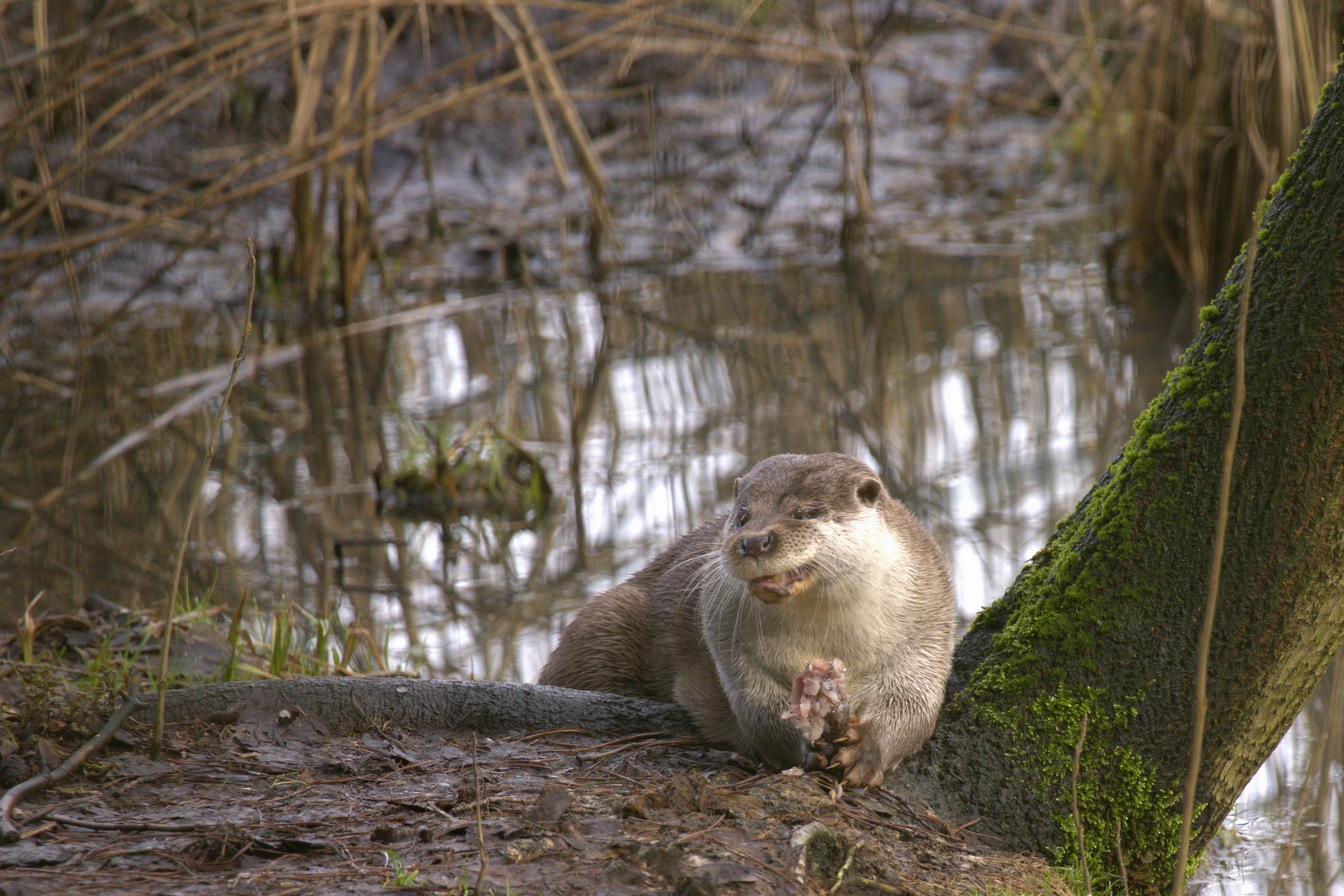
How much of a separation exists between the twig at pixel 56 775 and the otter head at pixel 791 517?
57.6 inches

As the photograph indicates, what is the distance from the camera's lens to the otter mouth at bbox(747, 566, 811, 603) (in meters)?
2.85

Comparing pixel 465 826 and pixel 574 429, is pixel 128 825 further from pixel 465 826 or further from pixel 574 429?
pixel 574 429

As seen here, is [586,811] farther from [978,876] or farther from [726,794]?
[978,876]

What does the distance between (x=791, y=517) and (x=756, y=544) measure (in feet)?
0.69

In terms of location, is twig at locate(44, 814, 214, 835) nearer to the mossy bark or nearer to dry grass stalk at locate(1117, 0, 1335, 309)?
the mossy bark

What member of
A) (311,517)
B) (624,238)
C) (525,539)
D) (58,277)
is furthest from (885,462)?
(58,277)

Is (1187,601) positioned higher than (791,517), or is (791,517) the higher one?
(791,517)

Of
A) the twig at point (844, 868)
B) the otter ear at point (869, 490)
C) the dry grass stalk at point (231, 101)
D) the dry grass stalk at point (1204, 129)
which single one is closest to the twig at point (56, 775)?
the twig at point (844, 868)

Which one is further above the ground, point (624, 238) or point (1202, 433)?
point (624, 238)

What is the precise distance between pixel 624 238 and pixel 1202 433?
9937 mm

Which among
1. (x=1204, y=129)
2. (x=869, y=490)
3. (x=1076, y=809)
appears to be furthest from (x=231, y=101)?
(x=1076, y=809)

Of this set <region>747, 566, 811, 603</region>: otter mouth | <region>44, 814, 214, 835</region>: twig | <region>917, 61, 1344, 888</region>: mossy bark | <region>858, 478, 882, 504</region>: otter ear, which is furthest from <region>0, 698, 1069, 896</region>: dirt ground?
<region>858, 478, 882, 504</region>: otter ear

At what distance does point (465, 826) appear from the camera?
8.91 feet

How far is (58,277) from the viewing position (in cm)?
1020
